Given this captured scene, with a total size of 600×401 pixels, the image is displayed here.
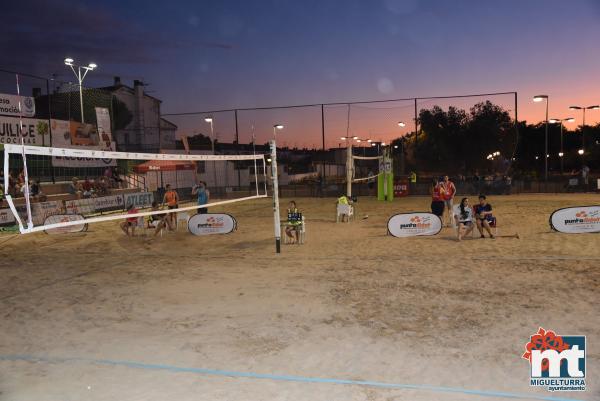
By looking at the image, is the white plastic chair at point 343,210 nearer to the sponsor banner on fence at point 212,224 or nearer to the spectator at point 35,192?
the sponsor banner on fence at point 212,224

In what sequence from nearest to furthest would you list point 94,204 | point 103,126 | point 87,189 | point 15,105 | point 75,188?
point 15,105 < point 94,204 < point 75,188 < point 87,189 < point 103,126

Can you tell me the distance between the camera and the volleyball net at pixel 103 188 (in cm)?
1154

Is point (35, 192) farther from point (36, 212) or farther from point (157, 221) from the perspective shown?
point (157, 221)

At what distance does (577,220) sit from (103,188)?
773 inches

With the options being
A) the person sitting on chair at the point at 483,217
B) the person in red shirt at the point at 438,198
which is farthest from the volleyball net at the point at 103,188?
the person sitting on chair at the point at 483,217

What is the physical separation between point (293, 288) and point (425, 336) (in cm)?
271

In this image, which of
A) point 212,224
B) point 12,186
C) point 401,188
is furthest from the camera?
point 401,188

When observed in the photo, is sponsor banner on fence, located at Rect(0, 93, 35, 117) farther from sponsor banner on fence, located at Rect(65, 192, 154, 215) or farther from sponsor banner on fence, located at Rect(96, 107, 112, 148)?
sponsor banner on fence, located at Rect(65, 192, 154, 215)

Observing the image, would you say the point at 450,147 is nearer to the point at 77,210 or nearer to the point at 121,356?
the point at 77,210

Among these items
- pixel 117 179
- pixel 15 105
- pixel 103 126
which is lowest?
pixel 117 179

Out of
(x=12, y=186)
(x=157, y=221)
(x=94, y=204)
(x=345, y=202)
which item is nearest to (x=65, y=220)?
(x=157, y=221)

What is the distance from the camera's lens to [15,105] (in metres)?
19.2

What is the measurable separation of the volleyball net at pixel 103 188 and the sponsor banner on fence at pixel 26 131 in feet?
2.68

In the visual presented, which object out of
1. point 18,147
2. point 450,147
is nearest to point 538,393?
point 18,147
